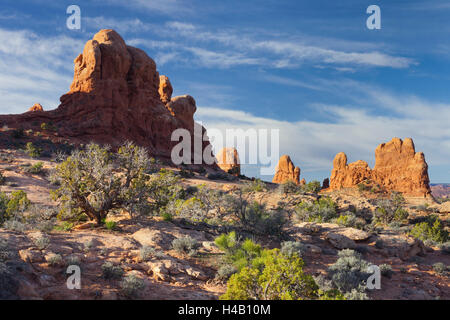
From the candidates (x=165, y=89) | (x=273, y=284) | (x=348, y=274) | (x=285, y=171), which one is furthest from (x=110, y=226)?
(x=285, y=171)

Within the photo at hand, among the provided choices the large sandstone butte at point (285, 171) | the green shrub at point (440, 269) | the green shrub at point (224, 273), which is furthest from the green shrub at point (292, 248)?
the large sandstone butte at point (285, 171)

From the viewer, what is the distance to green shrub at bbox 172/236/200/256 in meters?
9.23

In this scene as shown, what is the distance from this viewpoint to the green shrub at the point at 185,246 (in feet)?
30.3

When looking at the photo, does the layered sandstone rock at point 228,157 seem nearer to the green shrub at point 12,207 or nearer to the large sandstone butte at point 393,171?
the large sandstone butte at point 393,171

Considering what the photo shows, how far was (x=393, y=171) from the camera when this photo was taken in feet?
152

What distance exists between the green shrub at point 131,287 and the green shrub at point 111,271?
0.58 meters

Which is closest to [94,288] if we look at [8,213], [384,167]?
[8,213]

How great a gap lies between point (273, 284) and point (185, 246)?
4.23 m

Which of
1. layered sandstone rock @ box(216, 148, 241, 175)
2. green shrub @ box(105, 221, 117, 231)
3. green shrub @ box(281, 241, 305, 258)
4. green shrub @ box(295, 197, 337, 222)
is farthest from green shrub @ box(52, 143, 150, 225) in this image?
layered sandstone rock @ box(216, 148, 241, 175)

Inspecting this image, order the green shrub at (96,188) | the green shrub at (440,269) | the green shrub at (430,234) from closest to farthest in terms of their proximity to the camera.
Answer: the green shrub at (440,269) < the green shrub at (96,188) < the green shrub at (430,234)

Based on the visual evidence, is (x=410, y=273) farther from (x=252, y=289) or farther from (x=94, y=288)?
(x=94, y=288)

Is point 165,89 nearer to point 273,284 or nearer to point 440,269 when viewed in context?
point 440,269

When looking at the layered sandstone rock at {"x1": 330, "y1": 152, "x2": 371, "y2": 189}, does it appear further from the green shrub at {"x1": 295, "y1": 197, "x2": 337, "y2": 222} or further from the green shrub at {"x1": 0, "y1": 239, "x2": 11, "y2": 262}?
the green shrub at {"x1": 0, "y1": 239, "x2": 11, "y2": 262}

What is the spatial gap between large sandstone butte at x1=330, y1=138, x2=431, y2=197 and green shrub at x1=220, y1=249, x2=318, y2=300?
145ft
